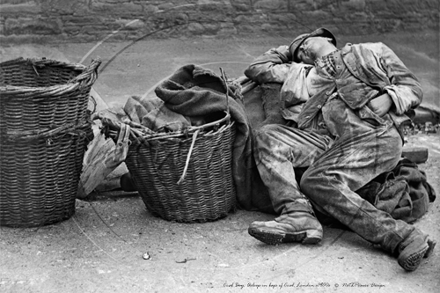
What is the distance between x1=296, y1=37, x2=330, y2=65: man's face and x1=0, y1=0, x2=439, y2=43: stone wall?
2.45 meters

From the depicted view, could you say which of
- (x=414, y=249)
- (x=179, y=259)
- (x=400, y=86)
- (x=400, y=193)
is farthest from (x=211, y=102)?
(x=414, y=249)

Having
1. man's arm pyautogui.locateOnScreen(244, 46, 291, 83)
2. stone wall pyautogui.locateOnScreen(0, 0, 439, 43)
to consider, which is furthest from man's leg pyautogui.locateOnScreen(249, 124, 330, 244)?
stone wall pyautogui.locateOnScreen(0, 0, 439, 43)

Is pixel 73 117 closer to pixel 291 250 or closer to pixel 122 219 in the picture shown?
pixel 122 219

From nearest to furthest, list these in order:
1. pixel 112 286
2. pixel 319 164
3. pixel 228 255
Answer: pixel 112 286
pixel 228 255
pixel 319 164

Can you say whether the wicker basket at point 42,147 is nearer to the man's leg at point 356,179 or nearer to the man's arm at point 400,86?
the man's leg at point 356,179

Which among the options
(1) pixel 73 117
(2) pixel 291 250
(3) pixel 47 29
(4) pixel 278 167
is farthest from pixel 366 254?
(3) pixel 47 29

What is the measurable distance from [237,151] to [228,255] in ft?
2.24

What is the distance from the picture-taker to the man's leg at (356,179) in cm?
432

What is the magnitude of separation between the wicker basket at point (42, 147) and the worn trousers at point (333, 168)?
1019mm

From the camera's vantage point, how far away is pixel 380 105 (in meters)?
4.57

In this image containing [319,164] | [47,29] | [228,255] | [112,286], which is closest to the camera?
[112,286]

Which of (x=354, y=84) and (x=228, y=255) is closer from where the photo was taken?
(x=228, y=255)

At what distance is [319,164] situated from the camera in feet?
15.0

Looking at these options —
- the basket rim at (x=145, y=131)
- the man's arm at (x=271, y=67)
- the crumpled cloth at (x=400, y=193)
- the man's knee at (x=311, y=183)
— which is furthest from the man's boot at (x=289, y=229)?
the man's arm at (x=271, y=67)
